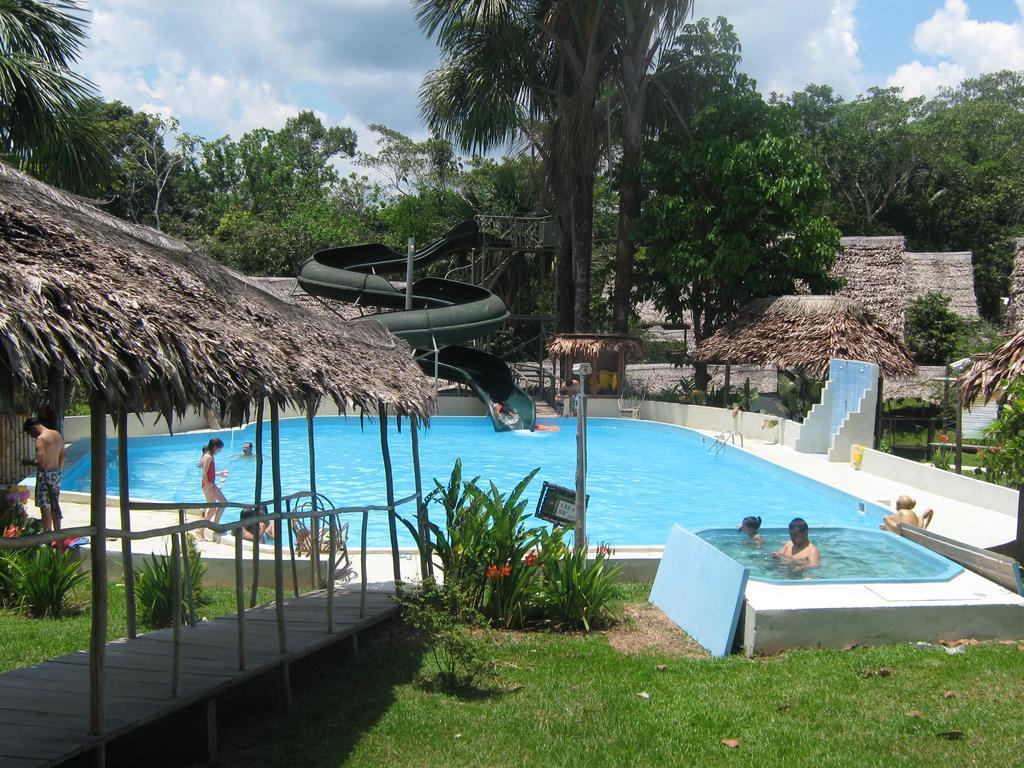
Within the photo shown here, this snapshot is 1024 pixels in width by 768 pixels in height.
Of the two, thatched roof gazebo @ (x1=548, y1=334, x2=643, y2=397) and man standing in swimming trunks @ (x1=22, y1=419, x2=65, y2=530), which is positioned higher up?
thatched roof gazebo @ (x1=548, y1=334, x2=643, y2=397)

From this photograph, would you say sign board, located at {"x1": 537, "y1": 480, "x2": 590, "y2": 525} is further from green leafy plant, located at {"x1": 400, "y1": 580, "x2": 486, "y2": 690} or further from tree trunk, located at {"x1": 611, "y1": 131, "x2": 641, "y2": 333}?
tree trunk, located at {"x1": 611, "y1": 131, "x2": 641, "y2": 333}

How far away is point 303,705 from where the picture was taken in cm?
554

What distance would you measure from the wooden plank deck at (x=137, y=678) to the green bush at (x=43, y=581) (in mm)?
1631

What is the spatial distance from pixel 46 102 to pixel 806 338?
1639cm

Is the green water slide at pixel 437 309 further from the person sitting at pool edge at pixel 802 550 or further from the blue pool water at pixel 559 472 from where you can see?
the person sitting at pool edge at pixel 802 550

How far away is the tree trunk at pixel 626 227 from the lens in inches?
1052

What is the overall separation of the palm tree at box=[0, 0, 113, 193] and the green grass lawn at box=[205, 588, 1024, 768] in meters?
8.38

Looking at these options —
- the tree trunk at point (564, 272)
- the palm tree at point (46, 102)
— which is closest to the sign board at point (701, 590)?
the palm tree at point (46, 102)

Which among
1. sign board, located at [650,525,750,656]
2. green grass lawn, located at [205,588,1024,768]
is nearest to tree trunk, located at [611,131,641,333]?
sign board, located at [650,525,750,656]

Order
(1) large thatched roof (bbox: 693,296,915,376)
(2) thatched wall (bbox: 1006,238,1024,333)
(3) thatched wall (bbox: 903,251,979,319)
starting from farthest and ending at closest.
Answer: (3) thatched wall (bbox: 903,251,979,319), (1) large thatched roof (bbox: 693,296,915,376), (2) thatched wall (bbox: 1006,238,1024,333)

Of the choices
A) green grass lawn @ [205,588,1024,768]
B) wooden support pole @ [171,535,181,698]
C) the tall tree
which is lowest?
green grass lawn @ [205,588,1024,768]

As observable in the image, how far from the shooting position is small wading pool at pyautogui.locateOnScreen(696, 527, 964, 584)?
8633mm

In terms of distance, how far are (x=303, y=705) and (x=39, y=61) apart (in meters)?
9.28

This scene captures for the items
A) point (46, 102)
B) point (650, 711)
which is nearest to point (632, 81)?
point (46, 102)
